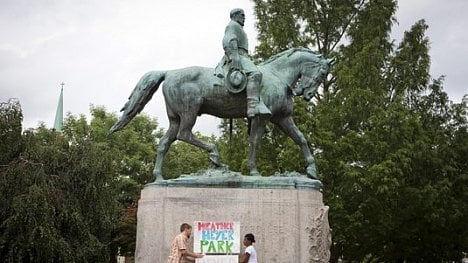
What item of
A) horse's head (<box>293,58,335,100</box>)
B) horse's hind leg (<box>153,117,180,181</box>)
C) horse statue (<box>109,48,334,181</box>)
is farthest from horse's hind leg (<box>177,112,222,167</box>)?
horse's head (<box>293,58,335,100</box>)

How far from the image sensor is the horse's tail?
38.5 ft

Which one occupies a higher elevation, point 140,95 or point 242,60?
point 242,60

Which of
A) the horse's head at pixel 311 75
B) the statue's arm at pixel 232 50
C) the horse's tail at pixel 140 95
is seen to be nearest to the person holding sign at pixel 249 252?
the statue's arm at pixel 232 50

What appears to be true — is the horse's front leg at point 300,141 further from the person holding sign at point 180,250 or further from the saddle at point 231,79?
the person holding sign at point 180,250

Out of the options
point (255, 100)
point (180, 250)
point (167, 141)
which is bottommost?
point (180, 250)

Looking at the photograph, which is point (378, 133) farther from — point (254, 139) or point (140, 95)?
point (140, 95)

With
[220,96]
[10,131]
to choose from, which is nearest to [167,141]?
[220,96]

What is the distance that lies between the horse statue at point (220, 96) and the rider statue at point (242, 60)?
0.24 metres

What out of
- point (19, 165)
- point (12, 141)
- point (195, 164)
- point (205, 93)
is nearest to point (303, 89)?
point (205, 93)

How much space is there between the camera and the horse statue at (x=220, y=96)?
1142cm

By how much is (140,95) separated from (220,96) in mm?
1454

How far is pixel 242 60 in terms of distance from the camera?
1144 centimetres

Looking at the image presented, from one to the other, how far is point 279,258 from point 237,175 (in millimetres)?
1528

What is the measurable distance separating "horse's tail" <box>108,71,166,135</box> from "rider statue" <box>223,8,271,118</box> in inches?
51.8
